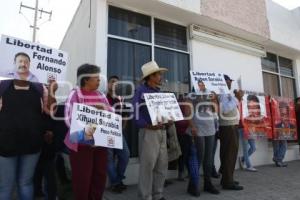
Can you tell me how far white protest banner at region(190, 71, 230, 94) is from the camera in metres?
4.72

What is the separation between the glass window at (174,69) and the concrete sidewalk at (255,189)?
6.81 ft

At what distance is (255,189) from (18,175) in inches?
140

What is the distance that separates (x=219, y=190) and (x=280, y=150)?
3.55 metres

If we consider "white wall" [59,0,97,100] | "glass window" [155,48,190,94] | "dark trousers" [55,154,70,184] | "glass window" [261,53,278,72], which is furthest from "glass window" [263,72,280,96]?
"dark trousers" [55,154,70,184]

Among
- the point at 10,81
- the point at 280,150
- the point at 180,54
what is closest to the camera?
the point at 10,81

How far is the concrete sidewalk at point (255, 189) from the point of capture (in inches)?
164

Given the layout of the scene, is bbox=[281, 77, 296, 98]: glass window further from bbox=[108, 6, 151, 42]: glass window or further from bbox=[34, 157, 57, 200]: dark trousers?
bbox=[34, 157, 57, 200]: dark trousers

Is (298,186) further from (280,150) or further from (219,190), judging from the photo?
(280,150)

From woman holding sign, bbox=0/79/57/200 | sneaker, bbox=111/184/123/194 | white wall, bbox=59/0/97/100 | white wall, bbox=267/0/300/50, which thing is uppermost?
white wall, bbox=267/0/300/50

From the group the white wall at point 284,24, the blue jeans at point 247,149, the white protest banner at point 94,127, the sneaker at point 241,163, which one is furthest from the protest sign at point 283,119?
the white protest banner at point 94,127

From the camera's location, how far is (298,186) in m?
4.87

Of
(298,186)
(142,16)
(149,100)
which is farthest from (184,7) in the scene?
(298,186)

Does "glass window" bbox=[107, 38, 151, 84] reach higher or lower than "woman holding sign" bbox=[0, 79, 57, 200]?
higher

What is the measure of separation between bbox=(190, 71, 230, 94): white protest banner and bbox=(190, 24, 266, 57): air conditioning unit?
2096 millimetres
